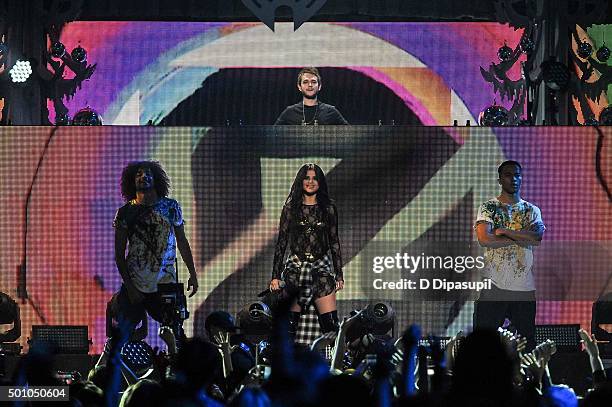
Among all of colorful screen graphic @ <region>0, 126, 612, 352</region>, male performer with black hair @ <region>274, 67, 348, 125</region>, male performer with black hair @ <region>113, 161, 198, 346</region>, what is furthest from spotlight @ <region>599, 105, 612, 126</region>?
male performer with black hair @ <region>113, 161, 198, 346</region>

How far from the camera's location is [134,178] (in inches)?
369

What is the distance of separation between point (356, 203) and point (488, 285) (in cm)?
112

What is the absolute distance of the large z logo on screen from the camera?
10844 mm

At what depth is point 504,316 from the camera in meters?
9.21

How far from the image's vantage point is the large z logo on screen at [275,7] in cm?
1084

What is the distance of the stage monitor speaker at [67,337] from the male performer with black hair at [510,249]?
2880 mm

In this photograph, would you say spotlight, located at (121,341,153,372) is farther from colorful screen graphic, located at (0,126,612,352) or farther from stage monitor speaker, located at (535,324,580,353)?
stage monitor speaker, located at (535,324,580,353)

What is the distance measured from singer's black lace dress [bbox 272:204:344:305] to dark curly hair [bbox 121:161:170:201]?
889 mm

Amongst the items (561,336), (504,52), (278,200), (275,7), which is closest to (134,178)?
(278,200)

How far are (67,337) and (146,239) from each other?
94 centimetres

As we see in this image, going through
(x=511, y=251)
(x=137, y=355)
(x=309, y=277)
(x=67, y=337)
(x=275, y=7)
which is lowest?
(x=137, y=355)

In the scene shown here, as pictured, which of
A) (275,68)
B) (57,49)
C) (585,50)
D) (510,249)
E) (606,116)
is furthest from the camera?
(275,68)

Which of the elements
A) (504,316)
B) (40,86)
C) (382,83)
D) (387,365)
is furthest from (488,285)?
(387,365)

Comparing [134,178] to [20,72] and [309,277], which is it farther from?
[20,72]
